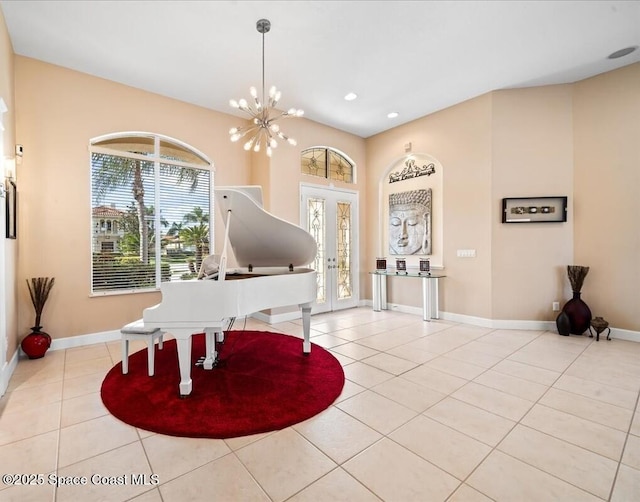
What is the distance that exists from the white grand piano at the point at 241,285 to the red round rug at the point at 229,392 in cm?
20

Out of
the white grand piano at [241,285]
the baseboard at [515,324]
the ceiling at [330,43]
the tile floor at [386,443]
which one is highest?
the ceiling at [330,43]

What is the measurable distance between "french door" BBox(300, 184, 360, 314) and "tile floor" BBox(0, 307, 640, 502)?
9.01 ft

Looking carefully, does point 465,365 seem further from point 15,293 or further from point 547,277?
point 15,293

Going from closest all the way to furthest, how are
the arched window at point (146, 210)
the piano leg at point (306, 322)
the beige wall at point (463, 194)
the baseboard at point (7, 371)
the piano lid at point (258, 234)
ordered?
the baseboard at point (7, 371) < the piano lid at point (258, 234) < the piano leg at point (306, 322) < the arched window at point (146, 210) < the beige wall at point (463, 194)

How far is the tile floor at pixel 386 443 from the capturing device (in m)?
1.57

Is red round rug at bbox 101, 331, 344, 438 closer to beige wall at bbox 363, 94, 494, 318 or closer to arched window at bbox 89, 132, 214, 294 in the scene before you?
arched window at bbox 89, 132, 214, 294

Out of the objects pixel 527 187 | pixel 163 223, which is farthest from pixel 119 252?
pixel 527 187

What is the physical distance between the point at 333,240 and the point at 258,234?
9.72 ft

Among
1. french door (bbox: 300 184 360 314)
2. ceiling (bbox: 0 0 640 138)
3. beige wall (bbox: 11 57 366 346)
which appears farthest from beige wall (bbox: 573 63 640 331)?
beige wall (bbox: 11 57 366 346)

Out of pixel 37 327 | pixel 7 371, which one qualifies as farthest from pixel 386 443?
pixel 37 327

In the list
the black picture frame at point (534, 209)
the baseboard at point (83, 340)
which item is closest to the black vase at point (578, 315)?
the black picture frame at point (534, 209)

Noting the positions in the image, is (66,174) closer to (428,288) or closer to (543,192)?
(428,288)

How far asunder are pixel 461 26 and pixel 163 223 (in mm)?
4510

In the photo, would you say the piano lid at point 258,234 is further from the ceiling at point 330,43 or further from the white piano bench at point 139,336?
the ceiling at point 330,43
